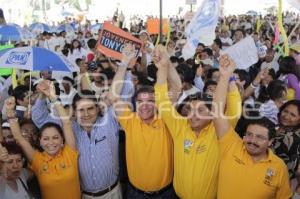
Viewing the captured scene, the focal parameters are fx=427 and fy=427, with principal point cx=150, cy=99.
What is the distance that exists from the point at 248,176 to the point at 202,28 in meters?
2.47

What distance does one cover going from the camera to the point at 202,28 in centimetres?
517

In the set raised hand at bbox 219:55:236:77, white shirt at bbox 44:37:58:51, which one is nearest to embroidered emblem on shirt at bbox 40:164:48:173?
raised hand at bbox 219:55:236:77

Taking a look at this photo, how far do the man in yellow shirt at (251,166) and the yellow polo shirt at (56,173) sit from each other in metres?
1.24

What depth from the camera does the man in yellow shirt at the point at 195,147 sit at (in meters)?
3.45

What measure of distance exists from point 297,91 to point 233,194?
3020 millimetres

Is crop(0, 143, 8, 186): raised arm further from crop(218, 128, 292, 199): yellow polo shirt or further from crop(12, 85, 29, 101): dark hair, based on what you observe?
crop(12, 85, 29, 101): dark hair

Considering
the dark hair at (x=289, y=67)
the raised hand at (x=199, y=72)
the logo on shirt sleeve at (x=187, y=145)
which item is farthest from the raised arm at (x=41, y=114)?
the dark hair at (x=289, y=67)

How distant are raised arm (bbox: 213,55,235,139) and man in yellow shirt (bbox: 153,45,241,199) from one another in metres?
0.09

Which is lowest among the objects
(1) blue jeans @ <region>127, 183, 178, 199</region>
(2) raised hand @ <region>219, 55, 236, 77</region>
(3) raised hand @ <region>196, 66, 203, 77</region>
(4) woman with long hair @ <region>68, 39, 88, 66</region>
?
(1) blue jeans @ <region>127, 183, 178, 199</region>

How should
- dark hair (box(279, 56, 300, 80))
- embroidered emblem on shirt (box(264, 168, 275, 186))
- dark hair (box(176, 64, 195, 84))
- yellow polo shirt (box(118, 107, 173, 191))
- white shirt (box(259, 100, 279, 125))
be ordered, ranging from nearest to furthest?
embroidered emblem on shirt (box(264, 168, 275, 186)) → yellow polo shirt (box(118, 107, 173, 191)) → white shirt (box(259, 100, 279, 125)) → dark hair (box(176, 64, 195, 84)) → dark hair (box(279, 56, 300, 80))

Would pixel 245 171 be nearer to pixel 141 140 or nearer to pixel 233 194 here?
pixel 233 194

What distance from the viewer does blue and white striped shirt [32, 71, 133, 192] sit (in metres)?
3.74

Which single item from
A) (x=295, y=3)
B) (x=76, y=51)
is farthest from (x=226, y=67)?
(x=76, y=51)

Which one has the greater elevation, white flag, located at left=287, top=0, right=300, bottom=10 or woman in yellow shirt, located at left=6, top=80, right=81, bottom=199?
white flag, located at left=287, top=0, right=300, bottom=10
